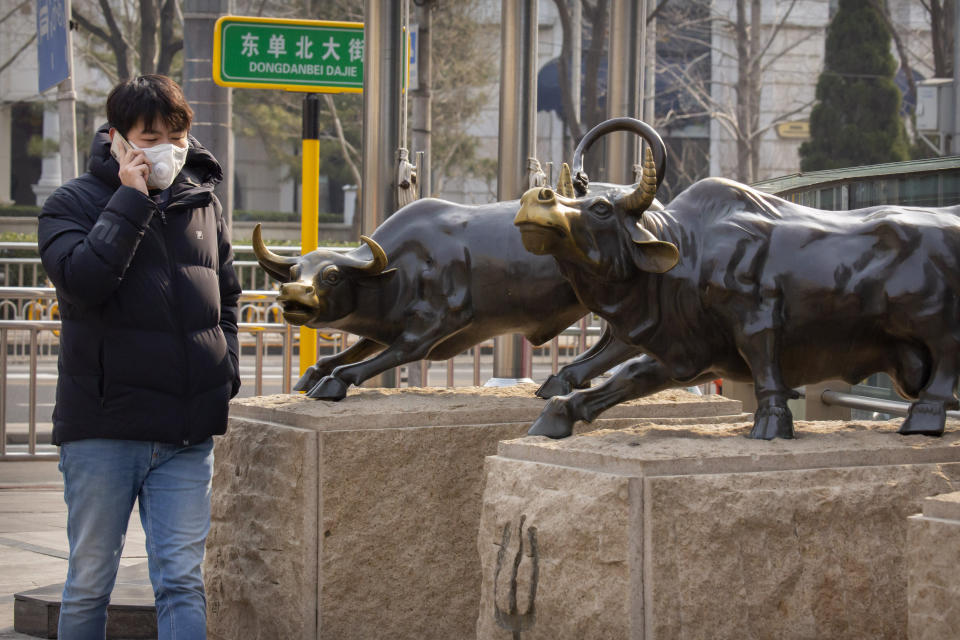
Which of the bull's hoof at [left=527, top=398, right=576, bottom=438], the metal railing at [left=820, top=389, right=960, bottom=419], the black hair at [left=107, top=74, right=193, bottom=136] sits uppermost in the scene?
the black hair at [left=107, top=74, right=193, bottom=136]

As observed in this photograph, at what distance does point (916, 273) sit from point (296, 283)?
2021 millimetres

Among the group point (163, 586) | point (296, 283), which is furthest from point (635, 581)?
point (296, 283)

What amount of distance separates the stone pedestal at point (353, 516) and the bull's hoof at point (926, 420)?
3.45 ft

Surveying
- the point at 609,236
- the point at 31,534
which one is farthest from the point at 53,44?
the point at 609,236

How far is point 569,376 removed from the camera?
187 inches

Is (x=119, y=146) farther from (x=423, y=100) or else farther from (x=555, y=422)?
(x=423, y=100)

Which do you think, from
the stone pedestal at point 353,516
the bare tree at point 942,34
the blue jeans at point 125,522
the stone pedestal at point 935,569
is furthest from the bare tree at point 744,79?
the stone pedestal at point 935,569

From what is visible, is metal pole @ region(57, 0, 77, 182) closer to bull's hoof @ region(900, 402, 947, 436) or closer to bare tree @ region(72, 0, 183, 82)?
bare tree @ region(72, 0, 183, 82)

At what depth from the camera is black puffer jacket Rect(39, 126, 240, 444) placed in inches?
141

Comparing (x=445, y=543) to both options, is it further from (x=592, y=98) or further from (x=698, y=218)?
(x=592, y=98)

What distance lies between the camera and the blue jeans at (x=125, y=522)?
3641 mm

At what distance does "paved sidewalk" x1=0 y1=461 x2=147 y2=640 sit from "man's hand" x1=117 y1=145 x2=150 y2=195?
225cm

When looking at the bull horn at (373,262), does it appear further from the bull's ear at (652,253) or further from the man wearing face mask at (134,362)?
the bull's ear at (652,253)

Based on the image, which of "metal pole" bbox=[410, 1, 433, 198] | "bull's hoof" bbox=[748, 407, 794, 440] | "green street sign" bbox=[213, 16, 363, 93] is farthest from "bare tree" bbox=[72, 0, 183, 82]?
"bull's hoof" bbox=[748, 407, 794, 440]
